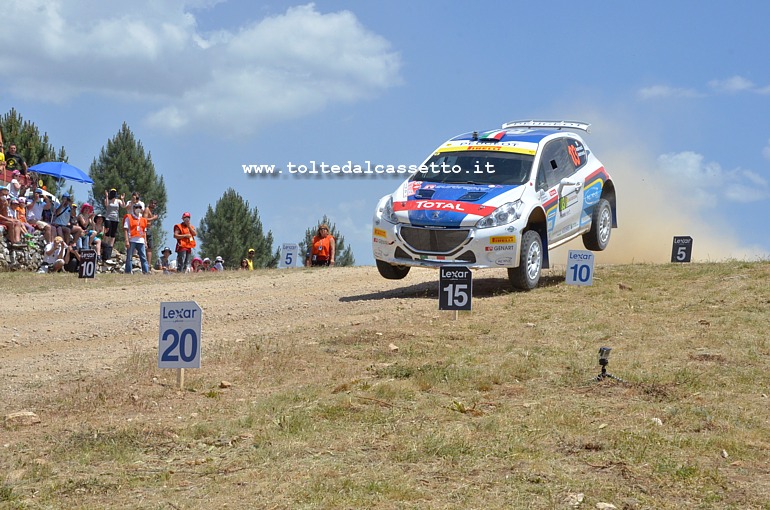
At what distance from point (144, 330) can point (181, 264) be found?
11.7m

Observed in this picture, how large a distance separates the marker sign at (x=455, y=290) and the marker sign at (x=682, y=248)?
7.79 m

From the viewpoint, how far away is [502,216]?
46.5 feet

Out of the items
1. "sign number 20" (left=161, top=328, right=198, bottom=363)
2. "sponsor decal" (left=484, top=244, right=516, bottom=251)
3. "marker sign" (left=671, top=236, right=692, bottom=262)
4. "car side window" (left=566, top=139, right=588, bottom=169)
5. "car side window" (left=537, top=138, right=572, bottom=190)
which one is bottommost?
"sign number 20" (left=161, top=328, right=198, bottom=363)

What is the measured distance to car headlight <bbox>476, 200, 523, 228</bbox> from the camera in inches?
555

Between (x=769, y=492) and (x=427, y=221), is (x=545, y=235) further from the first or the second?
(x=769, y=492)

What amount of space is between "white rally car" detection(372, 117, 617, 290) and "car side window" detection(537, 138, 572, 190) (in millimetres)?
17

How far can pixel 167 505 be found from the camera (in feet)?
19.5

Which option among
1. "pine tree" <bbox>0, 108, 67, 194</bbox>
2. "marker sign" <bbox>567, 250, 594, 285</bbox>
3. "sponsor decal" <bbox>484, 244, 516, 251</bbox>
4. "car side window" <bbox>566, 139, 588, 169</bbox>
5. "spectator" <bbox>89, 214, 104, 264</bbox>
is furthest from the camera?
"pine tree" <bbox>0, 108, 67, 194</bbox>

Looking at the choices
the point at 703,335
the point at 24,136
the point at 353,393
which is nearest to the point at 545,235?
the point at 703,335

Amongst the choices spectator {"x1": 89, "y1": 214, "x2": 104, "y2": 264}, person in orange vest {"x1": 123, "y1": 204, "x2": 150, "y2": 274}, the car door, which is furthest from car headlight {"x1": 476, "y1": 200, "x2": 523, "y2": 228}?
spectator {"x1": 89, "y1": 214, "x2": 104, "y2": 264}

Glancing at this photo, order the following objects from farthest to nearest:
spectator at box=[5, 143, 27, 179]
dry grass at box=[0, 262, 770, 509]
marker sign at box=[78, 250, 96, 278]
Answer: spectator at box=[5, 143, 27, 179], marker sign at box=[78, 250, 96, 278], dry grass at box=[0, 262, 770, 509]

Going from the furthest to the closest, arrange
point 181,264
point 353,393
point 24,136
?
1. point 24,136
2. point 181,264
3. point 353,393

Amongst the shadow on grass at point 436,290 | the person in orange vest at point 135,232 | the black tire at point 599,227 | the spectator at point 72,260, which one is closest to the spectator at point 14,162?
the spectator at point 72,260

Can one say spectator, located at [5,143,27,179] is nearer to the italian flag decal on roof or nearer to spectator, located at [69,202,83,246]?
spectator, located at [69,202,83,246]
